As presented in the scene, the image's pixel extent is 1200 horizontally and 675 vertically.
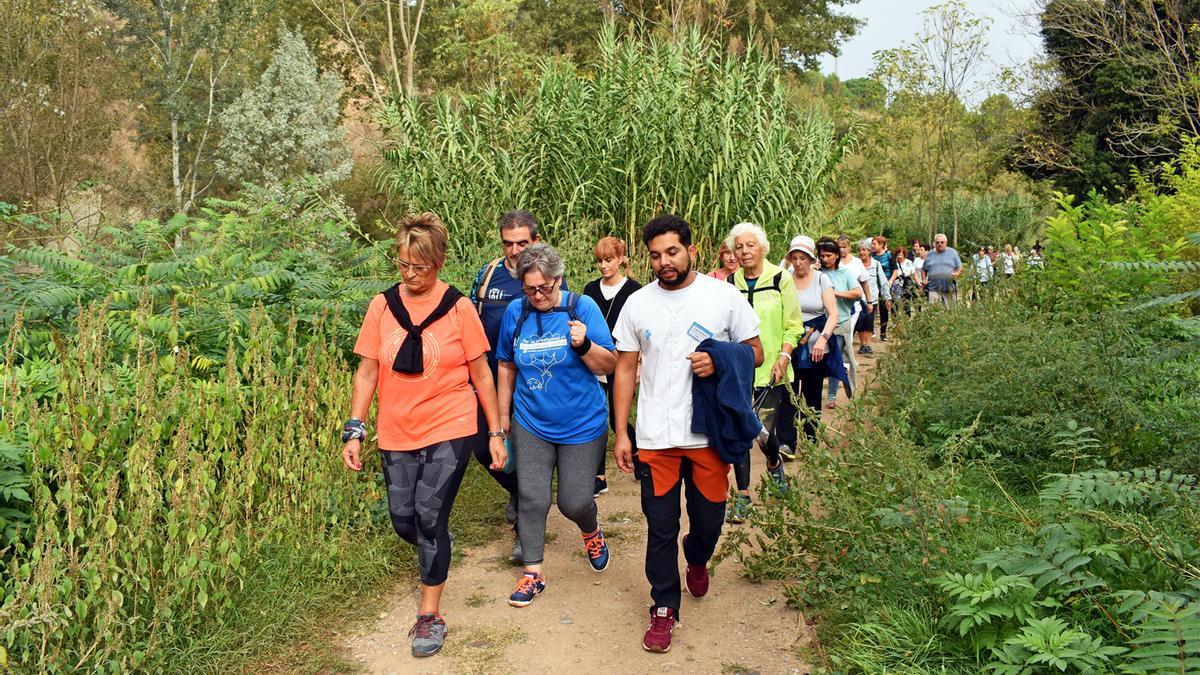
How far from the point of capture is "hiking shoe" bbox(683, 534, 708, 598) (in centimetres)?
466

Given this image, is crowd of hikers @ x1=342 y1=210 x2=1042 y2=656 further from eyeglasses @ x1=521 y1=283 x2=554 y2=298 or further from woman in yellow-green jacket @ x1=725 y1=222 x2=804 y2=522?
woman in yellow-green jacket @ x1=725 y1=222 x2=804 y2=522

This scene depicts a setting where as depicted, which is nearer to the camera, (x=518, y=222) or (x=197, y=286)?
(x=518, y=222)

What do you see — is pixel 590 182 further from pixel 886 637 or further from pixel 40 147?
pixel 40 147

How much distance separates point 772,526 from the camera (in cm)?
452

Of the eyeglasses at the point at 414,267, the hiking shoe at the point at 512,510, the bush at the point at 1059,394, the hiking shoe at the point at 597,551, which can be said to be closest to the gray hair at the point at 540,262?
the eyeglasses at the point at 414,267

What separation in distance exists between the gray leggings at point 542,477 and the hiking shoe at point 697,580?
605 millimetres

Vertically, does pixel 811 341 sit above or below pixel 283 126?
below

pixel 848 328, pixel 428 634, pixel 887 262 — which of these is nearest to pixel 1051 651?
pixel 428 634

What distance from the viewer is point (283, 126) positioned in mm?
33188

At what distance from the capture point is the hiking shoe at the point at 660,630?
13.7 ft

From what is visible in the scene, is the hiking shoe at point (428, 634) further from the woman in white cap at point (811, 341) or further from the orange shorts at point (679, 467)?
the woman in white cap at point (811, 341)

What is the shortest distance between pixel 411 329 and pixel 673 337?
121cm

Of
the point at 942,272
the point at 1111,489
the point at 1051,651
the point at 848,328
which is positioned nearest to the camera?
the point at 1051,651

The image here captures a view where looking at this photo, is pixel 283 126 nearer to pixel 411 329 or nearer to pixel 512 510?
pixel 512 510
